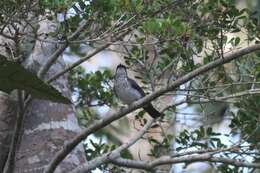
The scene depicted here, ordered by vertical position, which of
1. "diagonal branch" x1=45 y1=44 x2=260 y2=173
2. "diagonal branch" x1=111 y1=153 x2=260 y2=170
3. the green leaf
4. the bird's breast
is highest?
the bird's breast

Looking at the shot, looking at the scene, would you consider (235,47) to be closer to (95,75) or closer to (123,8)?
(123,8)

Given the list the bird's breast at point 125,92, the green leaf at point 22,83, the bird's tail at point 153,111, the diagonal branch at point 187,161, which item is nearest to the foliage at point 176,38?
the bird's tail at point 153,111

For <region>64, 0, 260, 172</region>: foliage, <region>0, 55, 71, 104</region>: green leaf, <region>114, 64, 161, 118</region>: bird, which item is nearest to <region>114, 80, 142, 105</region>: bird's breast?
<region>114, 64, 161, 118</region>: bird

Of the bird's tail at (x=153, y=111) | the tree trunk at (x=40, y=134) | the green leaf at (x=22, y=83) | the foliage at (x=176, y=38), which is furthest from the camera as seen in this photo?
the bird's tail at (x=153, y=111)

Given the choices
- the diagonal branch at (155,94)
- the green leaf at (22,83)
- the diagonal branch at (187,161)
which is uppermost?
the diagonal branch at (155,94)

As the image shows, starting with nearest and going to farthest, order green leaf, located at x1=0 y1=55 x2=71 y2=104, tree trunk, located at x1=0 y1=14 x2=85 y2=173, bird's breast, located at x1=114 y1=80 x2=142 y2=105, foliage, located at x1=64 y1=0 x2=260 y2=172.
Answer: green leaf, located at x1=0 y1=55 x2=71 y2=104, foliage, located at x1=64 y1=0 x2=260 y2=172, tree trunk, located at x1=0 y1=14 x2=85 y2=173, bird's breast, located at x1=114 y1=80 x2=142 y2=105

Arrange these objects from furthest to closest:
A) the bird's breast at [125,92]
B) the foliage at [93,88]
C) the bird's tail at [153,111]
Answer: the bird's breast at [125,92], the foliage at [93,88], the bird's tail at [153,111]

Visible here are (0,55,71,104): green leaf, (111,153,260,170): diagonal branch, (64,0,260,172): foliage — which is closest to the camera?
(0,55,71,104): green leaf

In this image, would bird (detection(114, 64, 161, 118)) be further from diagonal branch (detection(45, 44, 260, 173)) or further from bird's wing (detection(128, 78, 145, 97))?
diagonal branch (detection(45, 44, 260, 173))

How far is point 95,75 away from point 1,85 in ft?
11.5

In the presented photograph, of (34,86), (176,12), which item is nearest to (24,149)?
(176,12)

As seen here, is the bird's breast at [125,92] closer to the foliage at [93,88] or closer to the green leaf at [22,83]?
the foliage at [93,88]

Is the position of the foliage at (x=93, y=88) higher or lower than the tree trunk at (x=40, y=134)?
higher

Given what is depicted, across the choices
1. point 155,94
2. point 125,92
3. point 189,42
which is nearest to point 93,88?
point 125,92
